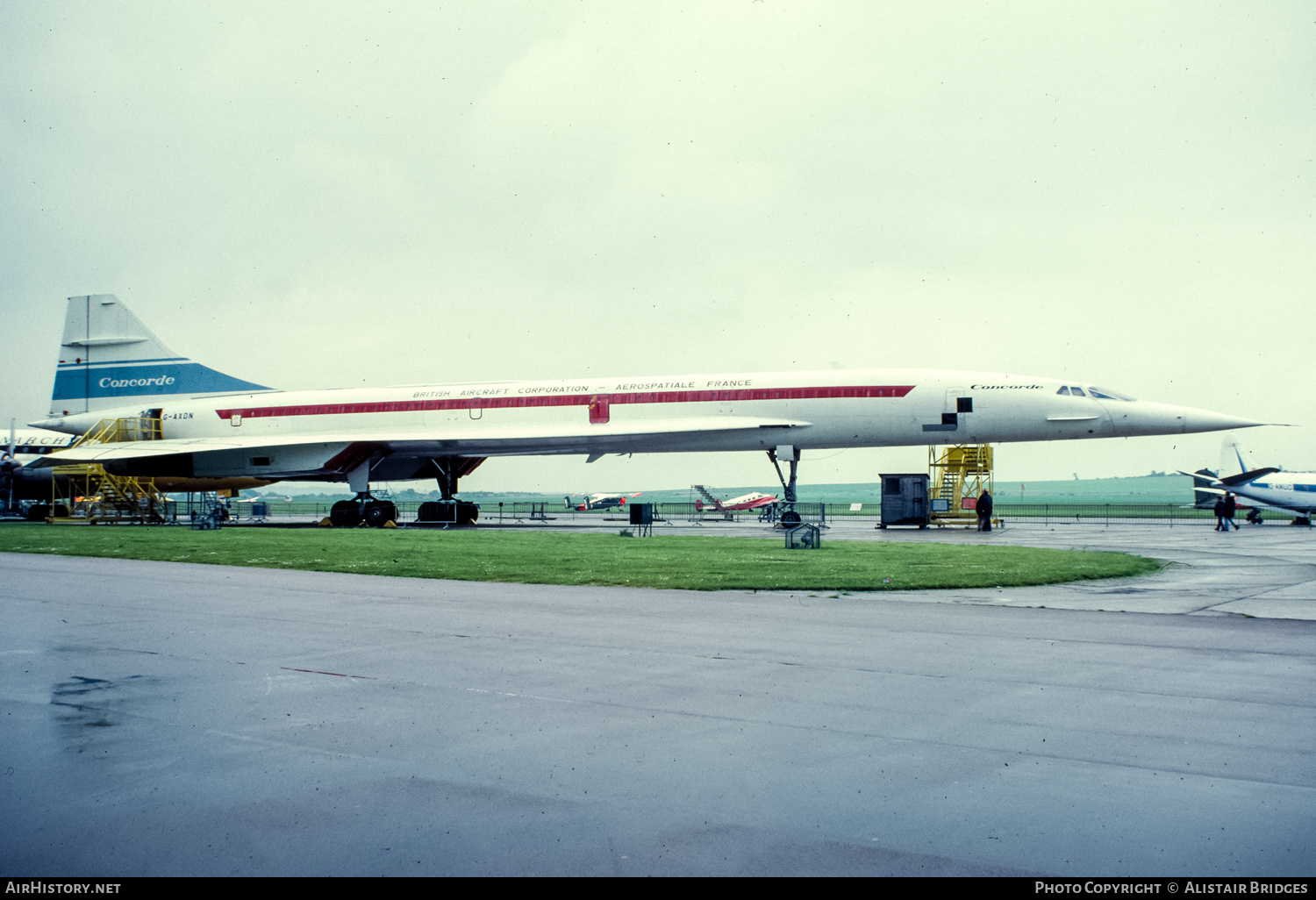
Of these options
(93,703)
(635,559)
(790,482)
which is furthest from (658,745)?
(790,482)

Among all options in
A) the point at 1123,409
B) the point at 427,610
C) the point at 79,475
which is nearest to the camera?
the point at 427,610

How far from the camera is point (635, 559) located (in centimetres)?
1697

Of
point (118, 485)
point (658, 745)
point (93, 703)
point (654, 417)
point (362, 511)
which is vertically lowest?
point (658, 745)

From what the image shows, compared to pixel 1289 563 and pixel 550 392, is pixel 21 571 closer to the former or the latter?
pixel 550 392

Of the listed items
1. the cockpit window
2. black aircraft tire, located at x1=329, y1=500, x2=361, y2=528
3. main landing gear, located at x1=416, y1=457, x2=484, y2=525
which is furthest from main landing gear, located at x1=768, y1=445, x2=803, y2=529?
black aircraft tire, located at x1=329, y1=500, x2=361, y2=528

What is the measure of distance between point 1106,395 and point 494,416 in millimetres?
21112

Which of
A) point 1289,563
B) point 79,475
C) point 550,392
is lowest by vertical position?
point 1289,563

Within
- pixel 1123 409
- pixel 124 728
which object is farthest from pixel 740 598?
pixel 1123 409

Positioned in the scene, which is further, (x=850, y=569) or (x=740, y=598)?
(x=850, y=569)

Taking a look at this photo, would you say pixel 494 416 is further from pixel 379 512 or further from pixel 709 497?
pixel 709 497

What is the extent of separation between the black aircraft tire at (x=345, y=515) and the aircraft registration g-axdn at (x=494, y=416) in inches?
2.5

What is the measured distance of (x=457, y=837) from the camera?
340 centimetres

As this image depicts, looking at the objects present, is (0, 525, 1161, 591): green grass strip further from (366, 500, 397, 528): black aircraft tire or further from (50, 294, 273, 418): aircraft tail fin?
(50, 294, 273, 418): aircraft tail fin
